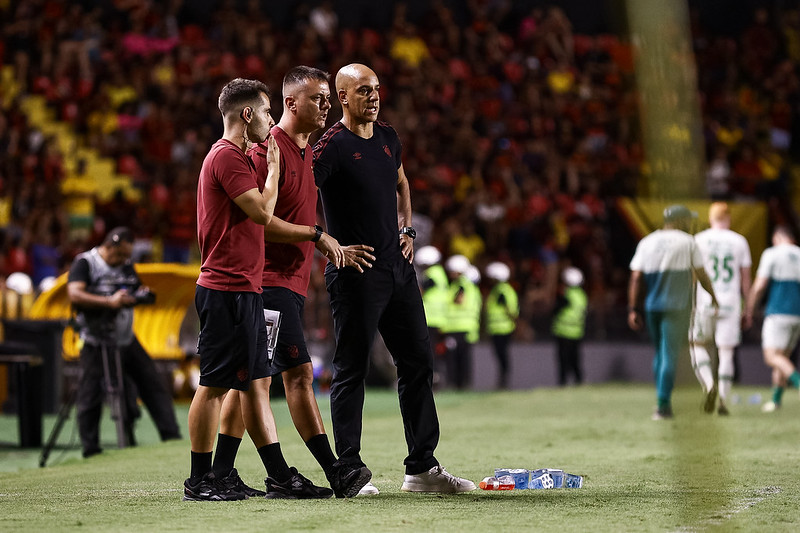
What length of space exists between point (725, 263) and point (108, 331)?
6.63 m

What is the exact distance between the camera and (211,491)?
21.2 ft

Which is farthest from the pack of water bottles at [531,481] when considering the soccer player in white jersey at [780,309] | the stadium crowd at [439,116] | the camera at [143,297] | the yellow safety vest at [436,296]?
the stadium crowd at [439,116]

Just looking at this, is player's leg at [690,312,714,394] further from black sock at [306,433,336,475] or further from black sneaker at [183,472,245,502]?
black sneaker at [183,472,245,502]

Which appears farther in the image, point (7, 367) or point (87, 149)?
point (87, 149)

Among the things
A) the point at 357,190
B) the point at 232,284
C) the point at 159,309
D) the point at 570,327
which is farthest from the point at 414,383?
the point at 570,327

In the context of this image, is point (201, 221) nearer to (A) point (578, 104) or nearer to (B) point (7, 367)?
(B) point (7, 367)

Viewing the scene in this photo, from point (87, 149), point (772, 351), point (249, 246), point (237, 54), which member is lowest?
point (772, 351)

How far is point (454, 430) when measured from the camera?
491 inches

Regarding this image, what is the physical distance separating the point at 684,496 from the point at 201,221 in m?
2.98

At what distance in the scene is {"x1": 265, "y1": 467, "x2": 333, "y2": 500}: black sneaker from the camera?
21.5 ft

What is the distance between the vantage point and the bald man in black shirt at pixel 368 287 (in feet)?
22.1

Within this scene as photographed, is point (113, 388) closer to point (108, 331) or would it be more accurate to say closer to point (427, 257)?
point (108, 331)

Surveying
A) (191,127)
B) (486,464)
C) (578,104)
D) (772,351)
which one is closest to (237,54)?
(191,127)

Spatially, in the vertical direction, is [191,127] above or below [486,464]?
above
